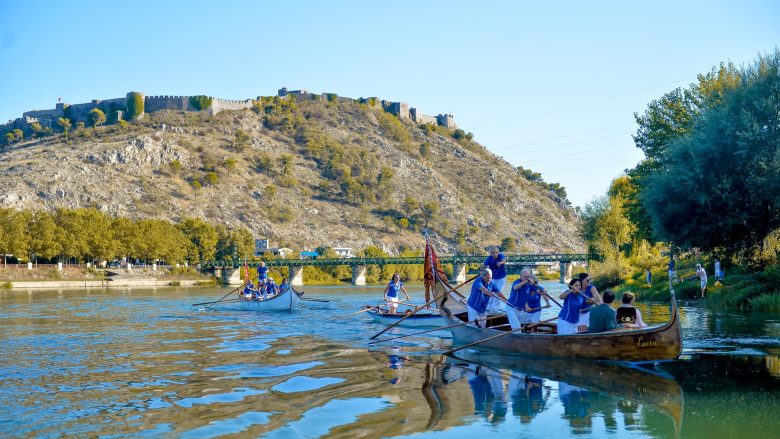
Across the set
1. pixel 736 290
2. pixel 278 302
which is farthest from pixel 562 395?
pixel 278 302

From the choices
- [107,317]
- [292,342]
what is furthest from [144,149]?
[292,342]

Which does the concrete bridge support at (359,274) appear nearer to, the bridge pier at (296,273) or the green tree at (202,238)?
the bridge pier at (296,273)

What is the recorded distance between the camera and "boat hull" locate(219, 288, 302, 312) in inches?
1583

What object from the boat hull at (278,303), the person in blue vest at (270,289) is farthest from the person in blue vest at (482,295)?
the person in blue vest at (270,289)

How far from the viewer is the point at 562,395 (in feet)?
45.8

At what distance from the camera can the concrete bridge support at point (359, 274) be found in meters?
127

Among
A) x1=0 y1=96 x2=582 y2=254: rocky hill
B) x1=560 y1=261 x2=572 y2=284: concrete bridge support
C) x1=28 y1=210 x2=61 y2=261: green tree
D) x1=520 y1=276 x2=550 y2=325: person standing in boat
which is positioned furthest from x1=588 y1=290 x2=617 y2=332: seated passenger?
x1=0 y1=96 x2=582 y2=254: rocky hill

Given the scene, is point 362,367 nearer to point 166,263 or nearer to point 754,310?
point 754,310

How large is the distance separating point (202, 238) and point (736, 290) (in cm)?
10279

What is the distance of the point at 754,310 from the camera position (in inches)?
1201

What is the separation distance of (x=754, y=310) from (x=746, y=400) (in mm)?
19734

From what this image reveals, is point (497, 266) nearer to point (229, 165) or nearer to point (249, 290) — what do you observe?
point (249, 290)

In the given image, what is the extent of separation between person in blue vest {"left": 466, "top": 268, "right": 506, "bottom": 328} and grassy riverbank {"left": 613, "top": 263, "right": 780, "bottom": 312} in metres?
14.6

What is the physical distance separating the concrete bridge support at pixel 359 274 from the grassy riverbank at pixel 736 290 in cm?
8396
